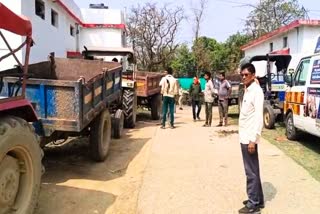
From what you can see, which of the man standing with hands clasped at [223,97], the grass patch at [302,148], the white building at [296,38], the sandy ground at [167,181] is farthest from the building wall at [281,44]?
the sandy ground at [167,181]

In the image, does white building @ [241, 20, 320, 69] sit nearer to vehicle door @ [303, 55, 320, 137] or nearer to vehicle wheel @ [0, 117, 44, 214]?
vehicle door @ [303, 55, 320, 137]

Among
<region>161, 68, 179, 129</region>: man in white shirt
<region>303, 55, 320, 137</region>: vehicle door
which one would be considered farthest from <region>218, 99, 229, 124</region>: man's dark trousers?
<region>303, 55, 320, 137</region>: vehicle door

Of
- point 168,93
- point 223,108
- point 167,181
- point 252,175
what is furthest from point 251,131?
point 223,108

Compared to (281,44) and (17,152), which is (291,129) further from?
(281,44)

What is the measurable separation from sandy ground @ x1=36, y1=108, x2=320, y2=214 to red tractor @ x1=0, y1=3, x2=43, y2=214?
3.66 feet

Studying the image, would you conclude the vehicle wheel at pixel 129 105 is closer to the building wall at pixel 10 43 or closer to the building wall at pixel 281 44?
the building wall at pixel 10 43

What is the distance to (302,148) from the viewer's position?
1024cm

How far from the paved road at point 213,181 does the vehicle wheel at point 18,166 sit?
152 centimetres

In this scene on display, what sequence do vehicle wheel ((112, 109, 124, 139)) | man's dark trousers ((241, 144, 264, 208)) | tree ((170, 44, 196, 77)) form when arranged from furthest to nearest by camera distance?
tree ((170, 44, 196, 77)), vehicle wheel ((112, 109, 124, 139)), man's dark trousers ((241, 144, 264, 208))

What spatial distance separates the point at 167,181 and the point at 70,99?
1951 mm

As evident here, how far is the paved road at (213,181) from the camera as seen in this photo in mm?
5977

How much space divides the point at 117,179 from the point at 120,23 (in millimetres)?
19015

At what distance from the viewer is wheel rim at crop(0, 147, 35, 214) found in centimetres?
450

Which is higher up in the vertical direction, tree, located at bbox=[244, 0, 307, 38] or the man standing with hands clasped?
tree, located at bbox=[244, 0, 307, 38]
